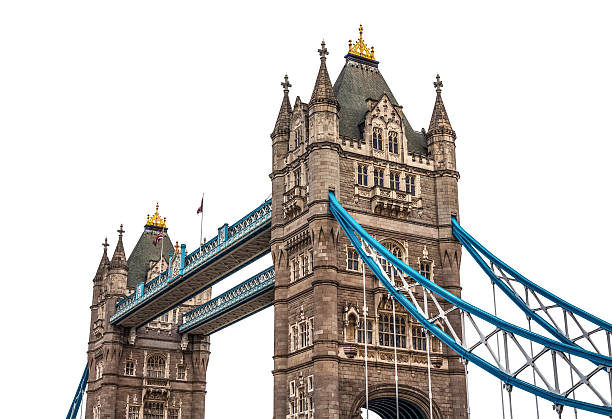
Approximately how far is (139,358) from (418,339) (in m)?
36.7

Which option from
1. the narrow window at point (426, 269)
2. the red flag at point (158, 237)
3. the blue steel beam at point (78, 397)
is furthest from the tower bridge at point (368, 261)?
the blue steel beam at point (78, 397)

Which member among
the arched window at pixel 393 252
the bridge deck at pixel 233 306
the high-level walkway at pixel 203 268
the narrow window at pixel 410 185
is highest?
the narrow window at pixel 410 185

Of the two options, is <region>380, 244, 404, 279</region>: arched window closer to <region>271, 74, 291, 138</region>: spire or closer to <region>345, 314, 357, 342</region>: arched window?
<region>345, 314, 357, 342</region>: arched window

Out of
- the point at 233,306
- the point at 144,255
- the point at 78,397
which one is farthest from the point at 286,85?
the point at 78,397

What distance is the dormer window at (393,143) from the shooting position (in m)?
53.4

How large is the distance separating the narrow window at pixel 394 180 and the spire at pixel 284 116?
24.3 ft

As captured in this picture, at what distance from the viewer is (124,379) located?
254ft

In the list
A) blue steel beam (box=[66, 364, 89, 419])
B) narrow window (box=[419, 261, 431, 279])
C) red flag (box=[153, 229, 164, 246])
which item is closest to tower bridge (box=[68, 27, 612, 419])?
narrow window (box=[419, 261, 431, 279])

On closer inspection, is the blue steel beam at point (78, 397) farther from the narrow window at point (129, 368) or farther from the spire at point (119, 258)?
the spire at point (119, 258)

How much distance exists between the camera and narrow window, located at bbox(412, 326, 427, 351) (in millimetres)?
49125

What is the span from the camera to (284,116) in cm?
5572

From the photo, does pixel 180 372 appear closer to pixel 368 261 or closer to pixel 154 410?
pixel 154 410

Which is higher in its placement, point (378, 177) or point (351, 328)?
point (378, 177)

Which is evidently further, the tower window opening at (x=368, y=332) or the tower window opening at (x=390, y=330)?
the tower window opening at (x=390, y=330)
